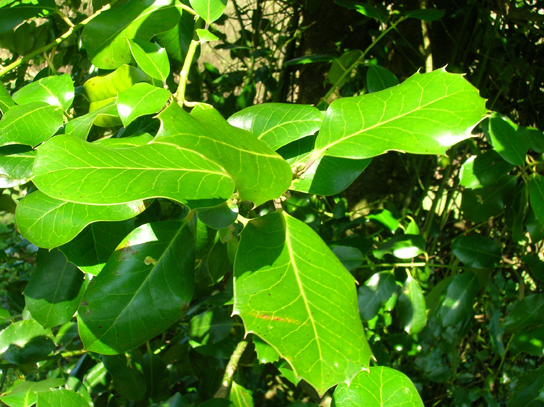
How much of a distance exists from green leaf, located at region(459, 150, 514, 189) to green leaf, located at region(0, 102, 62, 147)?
A: 73 centimetres

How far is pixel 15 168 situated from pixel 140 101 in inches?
7.0

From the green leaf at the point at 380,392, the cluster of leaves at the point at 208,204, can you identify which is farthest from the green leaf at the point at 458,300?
the green leaf at the point at 380,392

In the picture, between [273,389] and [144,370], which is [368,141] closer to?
[144,370]

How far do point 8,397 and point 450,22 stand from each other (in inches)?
52.9

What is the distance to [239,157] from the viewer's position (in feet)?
1.08

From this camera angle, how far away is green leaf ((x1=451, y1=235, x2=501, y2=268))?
829 millimetres

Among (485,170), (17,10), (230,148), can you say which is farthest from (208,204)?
(485,170)

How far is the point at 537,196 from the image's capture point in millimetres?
663

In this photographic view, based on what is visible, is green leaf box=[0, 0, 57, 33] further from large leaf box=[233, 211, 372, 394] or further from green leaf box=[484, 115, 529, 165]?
green leaf box=[484, 115, 529, 165]

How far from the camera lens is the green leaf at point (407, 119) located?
417 millimetres

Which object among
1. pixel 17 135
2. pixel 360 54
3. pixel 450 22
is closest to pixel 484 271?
pixel 360 54

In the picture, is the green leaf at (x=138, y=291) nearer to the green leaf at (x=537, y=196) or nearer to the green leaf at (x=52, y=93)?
the green leaf at (x=52, y=93)

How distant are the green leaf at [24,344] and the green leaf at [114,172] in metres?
0.56

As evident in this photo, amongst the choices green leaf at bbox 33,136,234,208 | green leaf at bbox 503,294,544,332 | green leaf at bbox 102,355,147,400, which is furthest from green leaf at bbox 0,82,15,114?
green leaf at bbox 503,294,544,332
